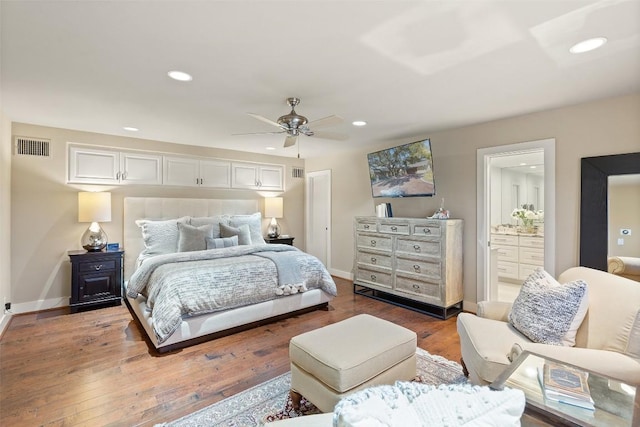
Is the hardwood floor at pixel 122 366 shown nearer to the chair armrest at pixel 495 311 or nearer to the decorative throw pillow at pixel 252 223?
the chair armrest at pixel 495 311

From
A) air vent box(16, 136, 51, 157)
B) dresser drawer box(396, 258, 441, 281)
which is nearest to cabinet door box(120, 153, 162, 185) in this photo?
air vent box(16, 136, 51, 157)

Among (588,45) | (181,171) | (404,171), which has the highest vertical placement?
(588,45)

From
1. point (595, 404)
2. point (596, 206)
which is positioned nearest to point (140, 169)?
point (595, 404)

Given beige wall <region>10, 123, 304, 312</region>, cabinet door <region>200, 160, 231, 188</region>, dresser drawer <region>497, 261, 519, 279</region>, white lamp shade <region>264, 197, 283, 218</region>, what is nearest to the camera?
beige wall <region>10, 123, 304, 312</region>

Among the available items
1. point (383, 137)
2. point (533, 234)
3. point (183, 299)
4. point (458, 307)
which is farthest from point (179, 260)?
point (533, 234)

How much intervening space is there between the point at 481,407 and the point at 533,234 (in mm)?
5570

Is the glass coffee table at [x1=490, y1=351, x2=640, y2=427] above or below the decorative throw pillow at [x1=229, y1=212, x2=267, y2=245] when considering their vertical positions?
below

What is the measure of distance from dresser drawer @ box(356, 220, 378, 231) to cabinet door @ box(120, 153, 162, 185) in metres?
3.18

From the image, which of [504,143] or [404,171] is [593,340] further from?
[404,171]

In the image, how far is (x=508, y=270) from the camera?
5508 mm

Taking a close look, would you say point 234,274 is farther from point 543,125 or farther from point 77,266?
point 543,125

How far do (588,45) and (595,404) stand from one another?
2.08m

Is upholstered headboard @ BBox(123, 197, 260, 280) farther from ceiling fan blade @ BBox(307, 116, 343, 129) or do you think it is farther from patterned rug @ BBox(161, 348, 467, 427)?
patterned rug @ BBox(161, 348, 467, 427)

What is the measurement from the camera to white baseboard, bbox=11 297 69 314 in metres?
3.83
